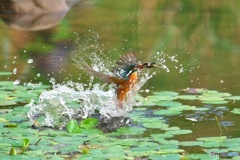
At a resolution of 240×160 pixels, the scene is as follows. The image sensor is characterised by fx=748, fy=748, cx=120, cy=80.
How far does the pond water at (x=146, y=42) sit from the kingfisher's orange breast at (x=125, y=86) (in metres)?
0.38

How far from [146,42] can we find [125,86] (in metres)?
4.54

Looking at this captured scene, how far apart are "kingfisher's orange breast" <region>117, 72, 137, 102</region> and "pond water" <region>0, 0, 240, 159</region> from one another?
0.38m

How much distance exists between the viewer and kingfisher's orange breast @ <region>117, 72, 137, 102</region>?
558cm

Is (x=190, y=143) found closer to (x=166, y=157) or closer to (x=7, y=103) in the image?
(x=166, y=157)

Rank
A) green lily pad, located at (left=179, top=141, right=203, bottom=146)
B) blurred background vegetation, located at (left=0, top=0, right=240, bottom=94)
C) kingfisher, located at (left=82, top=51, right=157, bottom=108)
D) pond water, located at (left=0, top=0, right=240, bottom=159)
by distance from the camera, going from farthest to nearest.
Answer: blurred background vegetation, located at (left=0, top=0, right=240, bottom=94)
pond water, located at (left=0, top=0, right=240, bottom=159)
kingfisher, located at (left=82, top=51, right=157, bottom=108)
green lily pad, located at (left=179, top=141, right=203, bottom=146)

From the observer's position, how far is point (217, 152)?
4555 mm

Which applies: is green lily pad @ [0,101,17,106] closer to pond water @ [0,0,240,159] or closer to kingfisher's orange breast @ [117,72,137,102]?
kingfisher's orange breast @ [117,72,137,102]

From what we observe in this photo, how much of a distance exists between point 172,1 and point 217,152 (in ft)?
35.3

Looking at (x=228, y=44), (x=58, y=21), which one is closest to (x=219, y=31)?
(x=228, y=44)

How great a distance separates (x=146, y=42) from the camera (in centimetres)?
1009

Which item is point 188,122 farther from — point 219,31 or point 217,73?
point 219,31

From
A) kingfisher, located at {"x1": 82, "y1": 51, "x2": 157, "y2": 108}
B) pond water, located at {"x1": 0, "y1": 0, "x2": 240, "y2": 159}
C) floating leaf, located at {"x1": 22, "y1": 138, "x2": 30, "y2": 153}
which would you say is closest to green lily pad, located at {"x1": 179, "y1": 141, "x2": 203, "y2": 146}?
pond water, located at {"x1": 0, "y1": 0, "x2": 240, "y2": 159}

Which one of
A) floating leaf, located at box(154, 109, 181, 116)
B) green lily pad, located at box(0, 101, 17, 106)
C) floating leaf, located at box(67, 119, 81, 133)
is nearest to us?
floating leaf, located at box(67, 119, 81, 133)

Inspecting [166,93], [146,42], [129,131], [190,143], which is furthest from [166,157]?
[146,42]
